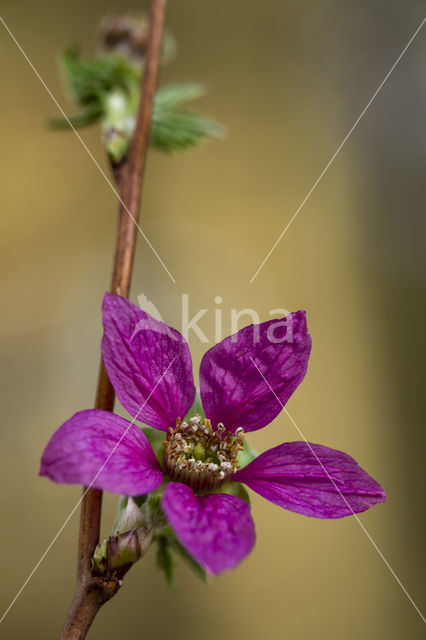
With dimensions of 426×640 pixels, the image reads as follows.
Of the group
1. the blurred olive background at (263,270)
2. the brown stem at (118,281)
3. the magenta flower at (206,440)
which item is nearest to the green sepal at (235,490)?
the magenta flower at (206,440)

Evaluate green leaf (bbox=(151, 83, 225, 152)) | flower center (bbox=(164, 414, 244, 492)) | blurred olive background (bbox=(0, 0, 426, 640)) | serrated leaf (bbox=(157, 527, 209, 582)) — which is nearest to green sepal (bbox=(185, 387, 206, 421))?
flower center (bbox=(164, 414, 244, 492))

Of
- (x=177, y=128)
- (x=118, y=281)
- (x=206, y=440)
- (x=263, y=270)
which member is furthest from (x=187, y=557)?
(x=263, y=270)

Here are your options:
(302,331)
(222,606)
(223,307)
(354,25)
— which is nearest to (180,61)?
(354,25)

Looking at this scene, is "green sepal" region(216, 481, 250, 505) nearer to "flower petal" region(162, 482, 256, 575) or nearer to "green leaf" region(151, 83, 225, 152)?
"flower petal" region(162, 482, 256, 575)

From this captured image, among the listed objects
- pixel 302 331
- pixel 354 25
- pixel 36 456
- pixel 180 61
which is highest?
pixel 354 25

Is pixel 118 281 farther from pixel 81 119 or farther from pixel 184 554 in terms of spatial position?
pixel 81 119

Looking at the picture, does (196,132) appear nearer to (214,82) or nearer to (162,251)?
(162,251)
